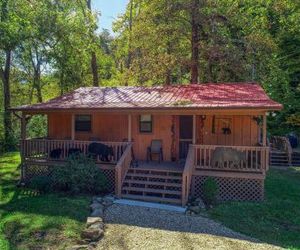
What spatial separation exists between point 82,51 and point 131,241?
2026 centimetres

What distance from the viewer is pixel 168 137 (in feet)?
46.0

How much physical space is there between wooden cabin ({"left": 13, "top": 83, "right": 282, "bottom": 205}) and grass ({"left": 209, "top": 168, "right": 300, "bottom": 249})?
92cm

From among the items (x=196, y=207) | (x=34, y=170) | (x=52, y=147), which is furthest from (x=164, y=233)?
A: (x=34, y=170)

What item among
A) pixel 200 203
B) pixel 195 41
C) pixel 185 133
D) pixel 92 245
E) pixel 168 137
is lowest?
pixel 92 245

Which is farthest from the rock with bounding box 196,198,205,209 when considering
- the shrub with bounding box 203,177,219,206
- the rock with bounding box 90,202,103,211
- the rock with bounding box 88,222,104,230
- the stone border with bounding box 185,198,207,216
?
the rock with bounding box 88,222,104,230

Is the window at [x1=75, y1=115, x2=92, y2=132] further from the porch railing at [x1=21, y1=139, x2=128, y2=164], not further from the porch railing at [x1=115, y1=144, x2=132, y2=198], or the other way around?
the porch railing at [x1=115, y1=144, x2=132, y2=198]

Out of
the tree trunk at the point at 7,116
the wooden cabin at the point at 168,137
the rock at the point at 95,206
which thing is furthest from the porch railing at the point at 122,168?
the tree trunk at the point at 7,116

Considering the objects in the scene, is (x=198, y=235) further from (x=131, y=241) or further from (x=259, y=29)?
(x=259, y=29)

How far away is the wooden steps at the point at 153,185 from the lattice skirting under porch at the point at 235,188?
776 millimetres

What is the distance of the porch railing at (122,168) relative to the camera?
38.2ft

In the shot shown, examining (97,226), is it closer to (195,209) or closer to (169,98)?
(195,209)

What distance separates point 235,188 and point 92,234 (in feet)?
19.0

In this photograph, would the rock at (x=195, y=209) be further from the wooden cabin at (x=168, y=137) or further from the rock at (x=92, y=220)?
the rock at (x=92, y=220)

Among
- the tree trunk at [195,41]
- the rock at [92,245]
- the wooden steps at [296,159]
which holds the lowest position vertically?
the rock at [92,245]
